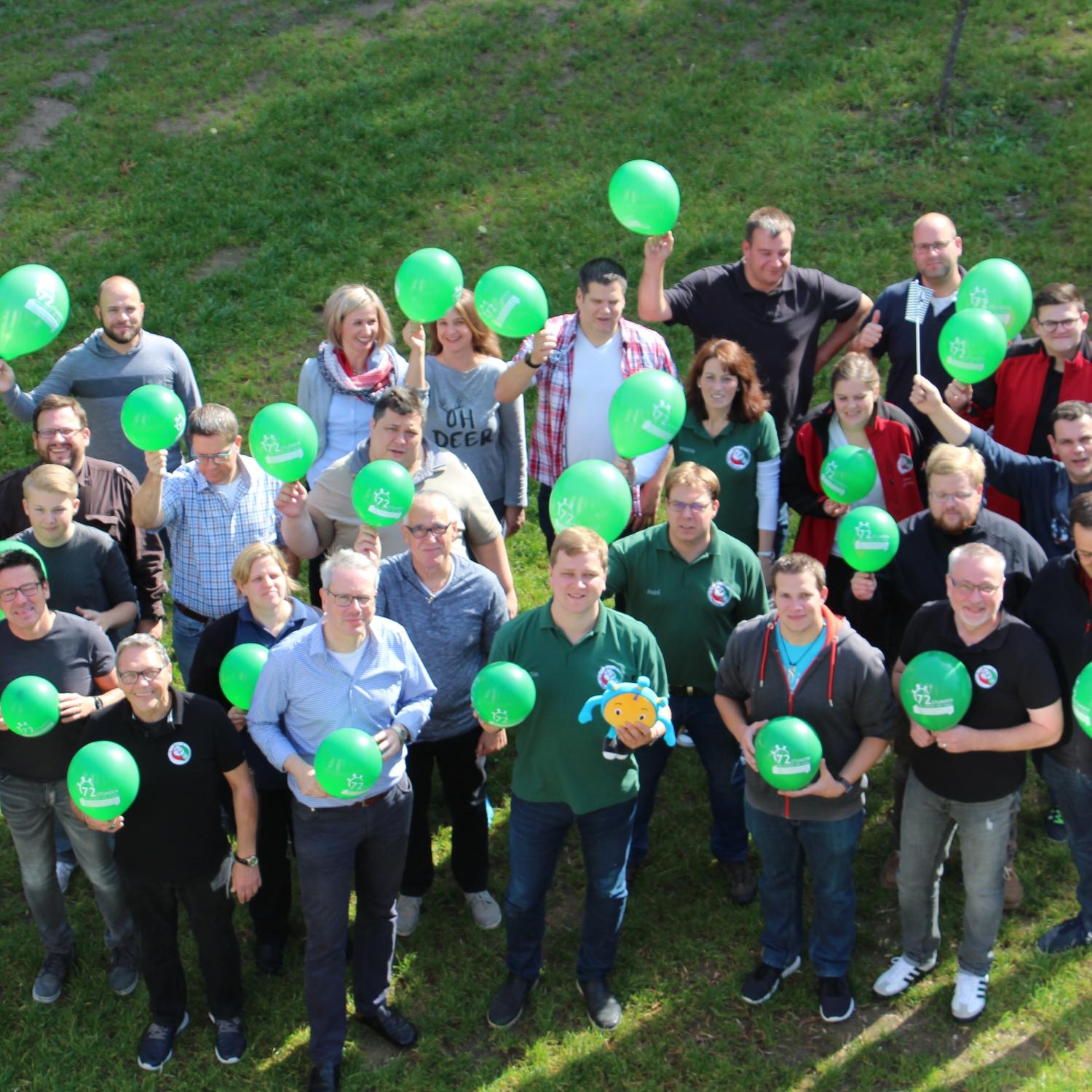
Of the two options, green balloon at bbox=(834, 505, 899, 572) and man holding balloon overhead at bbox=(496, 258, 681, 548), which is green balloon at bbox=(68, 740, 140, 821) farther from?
green balloon at bbox=(834, 505, 899, 572)

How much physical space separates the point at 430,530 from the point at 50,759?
1.74 metres

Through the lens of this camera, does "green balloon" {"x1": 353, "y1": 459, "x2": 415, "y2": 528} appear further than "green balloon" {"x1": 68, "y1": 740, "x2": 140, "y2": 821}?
Yes

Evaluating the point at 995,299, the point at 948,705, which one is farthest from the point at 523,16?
the point at 948,705

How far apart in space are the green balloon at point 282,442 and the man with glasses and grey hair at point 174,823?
1118mm

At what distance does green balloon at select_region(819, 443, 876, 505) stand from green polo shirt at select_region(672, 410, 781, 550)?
471mm

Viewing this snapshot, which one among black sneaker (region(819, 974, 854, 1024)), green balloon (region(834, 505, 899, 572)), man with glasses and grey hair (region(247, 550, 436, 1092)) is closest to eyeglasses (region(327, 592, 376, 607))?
man with glasses and grey hair (region(247, 550, 436, 1092))

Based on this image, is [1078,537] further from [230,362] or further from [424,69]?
[424,69]

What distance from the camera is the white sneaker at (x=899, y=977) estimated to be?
5180 millimetres

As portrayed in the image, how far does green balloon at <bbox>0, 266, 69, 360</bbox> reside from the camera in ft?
18.9

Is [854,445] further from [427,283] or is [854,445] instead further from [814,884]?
[427,283]

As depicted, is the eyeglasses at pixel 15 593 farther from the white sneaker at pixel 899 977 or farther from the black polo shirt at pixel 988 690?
the white sneaker at pixel 899 977

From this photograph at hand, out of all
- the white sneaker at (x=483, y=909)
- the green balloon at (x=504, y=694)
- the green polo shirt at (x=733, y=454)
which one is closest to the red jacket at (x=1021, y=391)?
the green polo shirt at (x=733, y=454)

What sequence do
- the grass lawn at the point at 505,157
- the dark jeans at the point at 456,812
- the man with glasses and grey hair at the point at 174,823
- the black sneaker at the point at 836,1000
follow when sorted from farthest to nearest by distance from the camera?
the grass lawn at the point at 505,157, the dark jeans at the point at 456,812, the black sneaker at the point at 836,1000, the man with glasses and grey hair at the point at 174,823

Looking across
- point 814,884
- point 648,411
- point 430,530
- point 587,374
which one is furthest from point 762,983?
point 587,374
